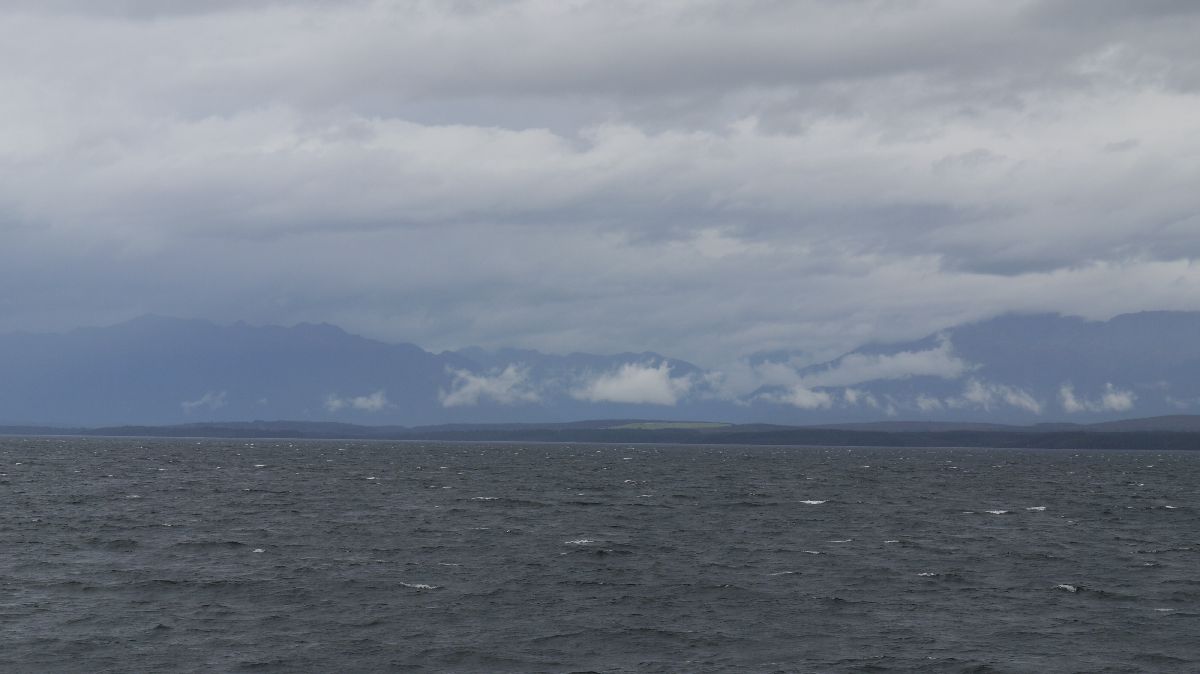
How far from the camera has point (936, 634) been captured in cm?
5444

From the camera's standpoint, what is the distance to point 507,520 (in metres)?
101

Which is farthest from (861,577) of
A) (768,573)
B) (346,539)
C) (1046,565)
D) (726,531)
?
(346,539)

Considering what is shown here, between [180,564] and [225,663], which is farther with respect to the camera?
[180,564]

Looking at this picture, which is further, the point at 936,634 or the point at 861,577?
the point at 861,577

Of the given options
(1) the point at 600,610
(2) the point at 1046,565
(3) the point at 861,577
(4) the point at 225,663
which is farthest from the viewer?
(2) the point at 1046,565

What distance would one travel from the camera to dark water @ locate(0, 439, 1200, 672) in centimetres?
4988

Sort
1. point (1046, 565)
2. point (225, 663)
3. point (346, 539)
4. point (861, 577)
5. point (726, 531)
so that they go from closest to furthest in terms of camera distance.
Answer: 1. point (225, 663)
2. point (861, 577)
3. point (1046, 565)
4. point (346, 539)
5. point (726, 531)

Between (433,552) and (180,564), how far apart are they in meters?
15.6

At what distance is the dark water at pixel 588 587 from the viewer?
164 feet

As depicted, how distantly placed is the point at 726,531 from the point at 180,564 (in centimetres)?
4129

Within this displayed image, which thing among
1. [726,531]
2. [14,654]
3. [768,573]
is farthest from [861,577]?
[14,654]

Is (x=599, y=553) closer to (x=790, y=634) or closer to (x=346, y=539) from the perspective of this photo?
(x=346, y=539)

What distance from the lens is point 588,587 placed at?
65.9 meters

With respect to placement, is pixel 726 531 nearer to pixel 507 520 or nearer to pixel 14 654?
pixel 507 520
